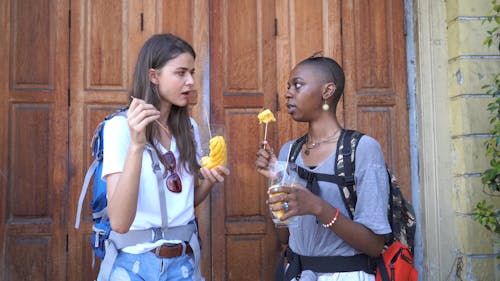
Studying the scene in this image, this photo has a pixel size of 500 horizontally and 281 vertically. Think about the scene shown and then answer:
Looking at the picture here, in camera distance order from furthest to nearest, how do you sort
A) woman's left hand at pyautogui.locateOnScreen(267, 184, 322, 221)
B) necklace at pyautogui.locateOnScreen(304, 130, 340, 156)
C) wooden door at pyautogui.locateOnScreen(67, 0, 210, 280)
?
wooden door at pyautogui.locateOnScreen(67, 0, 210, 280), necklace at pyautogui.locateOnScreen(304, 130, 340, 156), woman's left hand at pyautogui.locateOnScreen(267, 184, 322, 221)

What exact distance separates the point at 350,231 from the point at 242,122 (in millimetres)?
1953

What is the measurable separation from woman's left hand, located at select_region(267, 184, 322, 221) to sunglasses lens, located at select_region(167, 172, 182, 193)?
1.53 feet

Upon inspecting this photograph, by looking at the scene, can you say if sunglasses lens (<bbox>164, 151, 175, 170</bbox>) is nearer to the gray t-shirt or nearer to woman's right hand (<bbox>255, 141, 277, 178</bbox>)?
woman's right hand (<bbox>255, 141, 277, 178</bbox>)

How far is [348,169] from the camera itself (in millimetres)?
2484

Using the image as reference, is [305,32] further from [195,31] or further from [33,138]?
[33,138]

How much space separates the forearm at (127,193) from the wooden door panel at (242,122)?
1926 millimetres

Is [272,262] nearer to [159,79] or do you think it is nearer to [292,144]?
[292,144]

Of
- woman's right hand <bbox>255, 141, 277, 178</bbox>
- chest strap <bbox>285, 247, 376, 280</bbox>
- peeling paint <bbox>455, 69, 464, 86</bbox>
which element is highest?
peeling paint <bbox>455, 69, 464, 86</bbox>

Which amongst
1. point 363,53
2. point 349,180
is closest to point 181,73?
point 349,180

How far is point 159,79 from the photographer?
2.60m

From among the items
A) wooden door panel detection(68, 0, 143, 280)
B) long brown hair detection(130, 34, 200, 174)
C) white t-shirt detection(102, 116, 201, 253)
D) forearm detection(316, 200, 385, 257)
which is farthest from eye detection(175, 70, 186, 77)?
wooden door panel detection(68, 0, 143, 280)

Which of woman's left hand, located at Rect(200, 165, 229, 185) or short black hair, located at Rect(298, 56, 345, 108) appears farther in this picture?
short black hair, located at Rect(298, 56, 345, 108)

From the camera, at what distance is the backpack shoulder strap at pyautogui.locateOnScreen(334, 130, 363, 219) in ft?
8.15

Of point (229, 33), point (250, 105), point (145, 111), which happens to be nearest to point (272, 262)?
point (250, 105)
